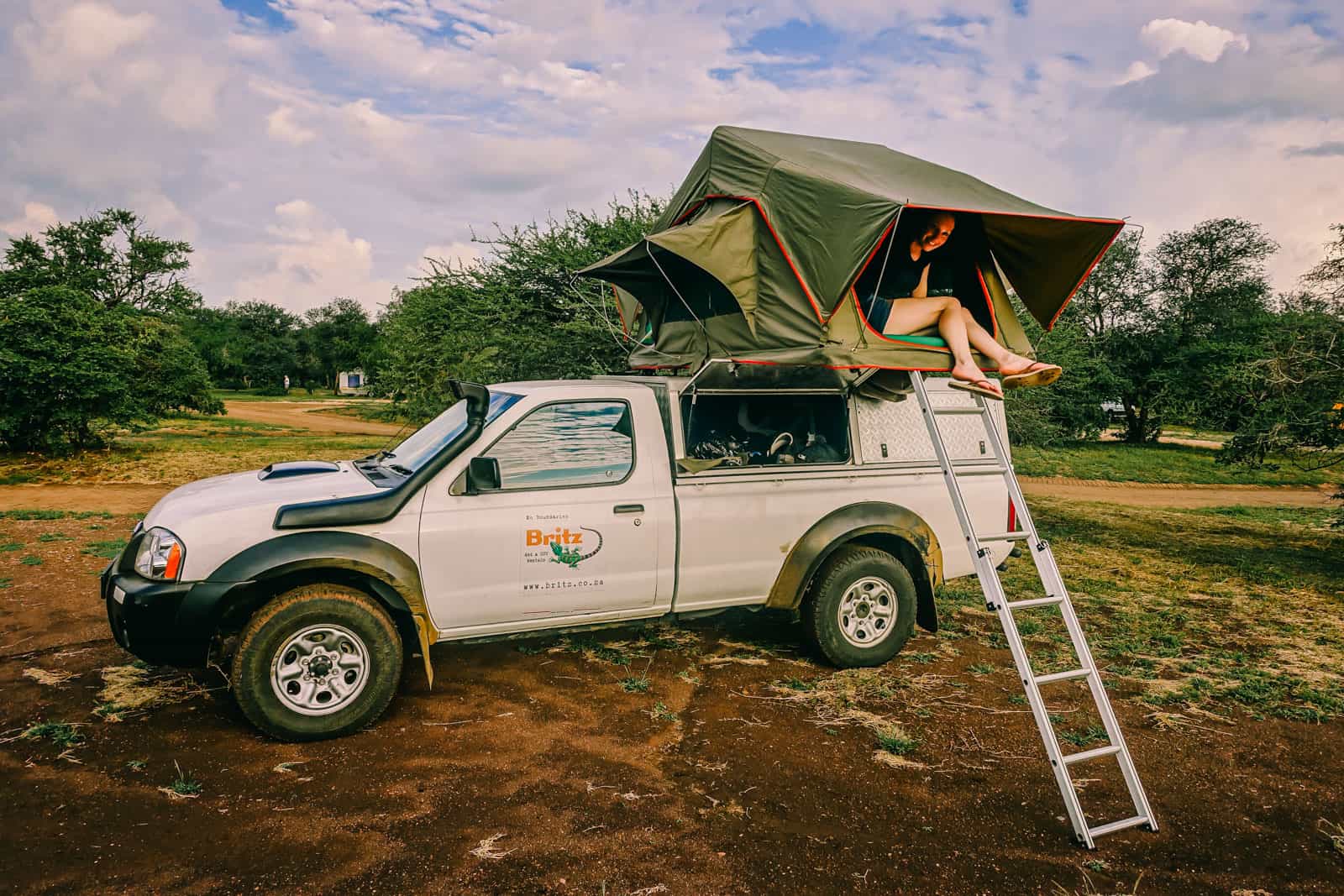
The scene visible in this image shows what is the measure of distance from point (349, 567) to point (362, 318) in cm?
6801

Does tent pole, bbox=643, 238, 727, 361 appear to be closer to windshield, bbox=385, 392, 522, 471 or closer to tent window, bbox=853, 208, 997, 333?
windshield, bbox=385, 392, 522, 471

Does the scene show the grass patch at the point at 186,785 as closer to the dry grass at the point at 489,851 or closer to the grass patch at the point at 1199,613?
the dry grass at the point at 489,851

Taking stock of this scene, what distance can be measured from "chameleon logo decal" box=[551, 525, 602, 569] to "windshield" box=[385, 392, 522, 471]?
82 cm

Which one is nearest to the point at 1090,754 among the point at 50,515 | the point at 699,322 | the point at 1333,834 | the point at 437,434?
the point at 1333,834

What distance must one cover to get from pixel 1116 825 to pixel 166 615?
4.52 m

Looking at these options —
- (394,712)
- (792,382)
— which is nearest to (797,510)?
(792,382)

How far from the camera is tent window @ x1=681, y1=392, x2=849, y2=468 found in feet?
17.1

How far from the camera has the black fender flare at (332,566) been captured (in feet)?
13.4

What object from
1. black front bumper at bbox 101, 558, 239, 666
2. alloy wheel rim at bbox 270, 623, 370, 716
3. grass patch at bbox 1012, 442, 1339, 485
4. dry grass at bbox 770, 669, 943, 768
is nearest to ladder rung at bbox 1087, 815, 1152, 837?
dry grass at bbox 770, 669, 943, 768

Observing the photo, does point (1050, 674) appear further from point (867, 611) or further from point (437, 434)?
point (437, 434)

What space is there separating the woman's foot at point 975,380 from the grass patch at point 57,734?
505cm

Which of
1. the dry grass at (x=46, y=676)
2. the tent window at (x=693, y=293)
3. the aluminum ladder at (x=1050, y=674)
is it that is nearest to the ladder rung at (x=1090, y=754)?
the aluminum ladder at (x=1050, y=674)

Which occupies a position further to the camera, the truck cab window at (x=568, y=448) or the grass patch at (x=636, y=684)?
the grass patch at (x=636, y=684)

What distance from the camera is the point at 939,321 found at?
4.92m
